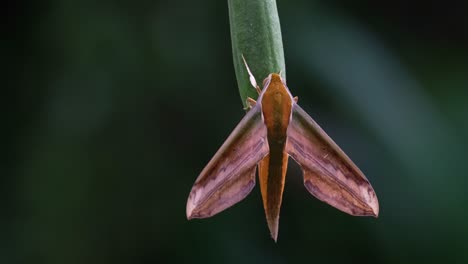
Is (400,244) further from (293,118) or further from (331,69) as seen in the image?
(293,118)

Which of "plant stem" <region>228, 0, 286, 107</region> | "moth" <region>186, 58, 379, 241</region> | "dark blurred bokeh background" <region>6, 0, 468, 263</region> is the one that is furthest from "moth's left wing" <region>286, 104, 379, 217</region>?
"dark blurred bokeh background" <region>6, 0, 468, 263</region>

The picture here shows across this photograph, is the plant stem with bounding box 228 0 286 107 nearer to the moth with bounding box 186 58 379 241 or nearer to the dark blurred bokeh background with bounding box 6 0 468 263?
the moth with bounding box 186 58 379 241

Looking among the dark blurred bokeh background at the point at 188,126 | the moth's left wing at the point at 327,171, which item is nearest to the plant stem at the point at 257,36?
the moth's left wing at the point at 327,171

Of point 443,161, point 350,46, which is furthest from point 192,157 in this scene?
point 443,161

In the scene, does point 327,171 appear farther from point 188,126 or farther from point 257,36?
point 188,126

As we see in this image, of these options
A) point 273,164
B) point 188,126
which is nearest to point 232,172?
point 273,164
